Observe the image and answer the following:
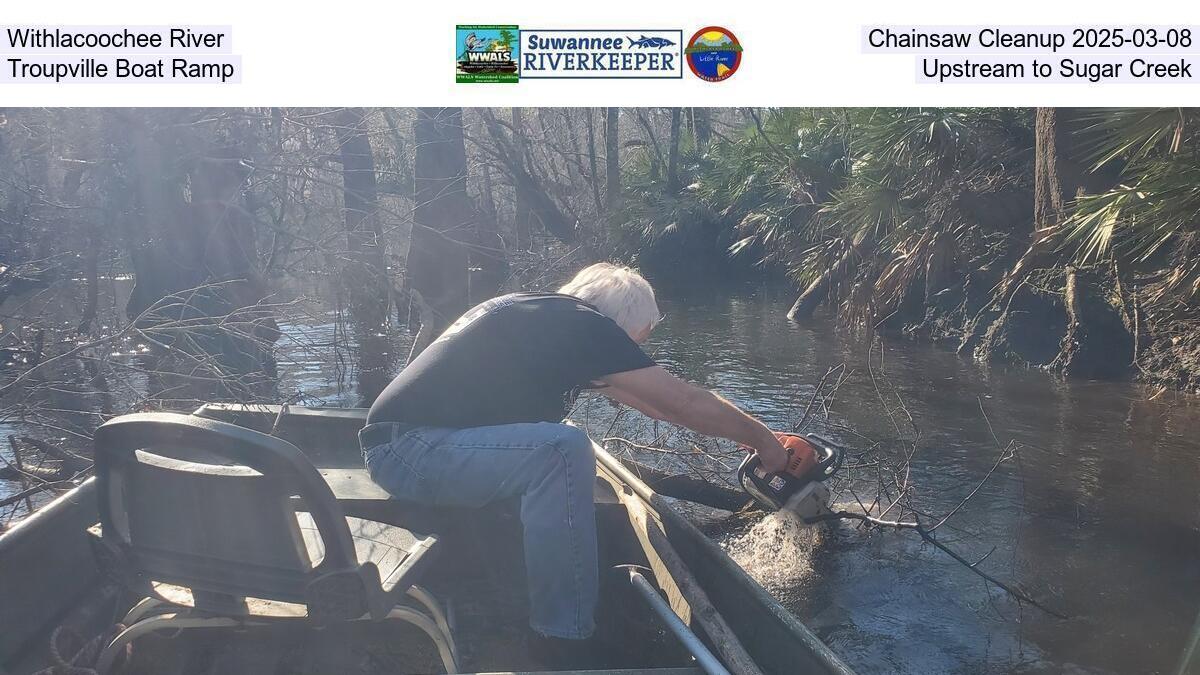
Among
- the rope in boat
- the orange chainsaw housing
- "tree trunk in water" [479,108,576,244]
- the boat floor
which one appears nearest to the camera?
the rope in boat

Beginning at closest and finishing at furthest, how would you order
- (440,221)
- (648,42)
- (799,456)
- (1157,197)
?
1. (799,456)
2. (648,42)
3. (1157,197)
4. (440,221)

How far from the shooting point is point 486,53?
20.1ft

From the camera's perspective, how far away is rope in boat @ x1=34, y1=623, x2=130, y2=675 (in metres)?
2.67

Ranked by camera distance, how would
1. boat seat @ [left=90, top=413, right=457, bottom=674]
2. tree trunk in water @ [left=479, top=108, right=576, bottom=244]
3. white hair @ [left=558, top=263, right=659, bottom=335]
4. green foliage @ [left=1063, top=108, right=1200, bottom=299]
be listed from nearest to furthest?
boat seat @ [left=90, top=413, right=457, bottom=674] < white hair @ [left=558, top=263, right=659, bottom=335] < green foliage @ [left=1063, top=108, right=1200, bottom=299] < tree trunk in water @ [left=479, top=108, right=576, bottom=244]

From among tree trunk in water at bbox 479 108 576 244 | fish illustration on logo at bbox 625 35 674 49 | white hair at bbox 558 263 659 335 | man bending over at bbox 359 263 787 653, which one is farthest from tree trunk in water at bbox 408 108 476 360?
man bending over at bbox 359 263 787 653

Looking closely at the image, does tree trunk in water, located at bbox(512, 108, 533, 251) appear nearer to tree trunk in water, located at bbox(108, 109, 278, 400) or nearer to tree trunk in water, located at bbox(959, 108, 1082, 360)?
tree trunk in water, located at bbox(108, 109, 278, 400)

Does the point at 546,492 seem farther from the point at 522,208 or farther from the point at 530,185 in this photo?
the point at 522,208

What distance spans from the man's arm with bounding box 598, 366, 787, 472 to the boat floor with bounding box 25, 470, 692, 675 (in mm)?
642

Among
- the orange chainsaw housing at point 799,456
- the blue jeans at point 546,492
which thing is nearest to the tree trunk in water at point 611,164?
the orange chainsaw housing at point 799,456

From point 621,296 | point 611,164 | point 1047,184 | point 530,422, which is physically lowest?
point 530,422

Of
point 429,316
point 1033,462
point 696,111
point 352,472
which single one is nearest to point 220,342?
point 429,316

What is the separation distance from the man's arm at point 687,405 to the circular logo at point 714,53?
3.52 metres

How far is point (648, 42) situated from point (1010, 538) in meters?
3.78

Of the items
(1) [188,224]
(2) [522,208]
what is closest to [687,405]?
(1) [188,224]
